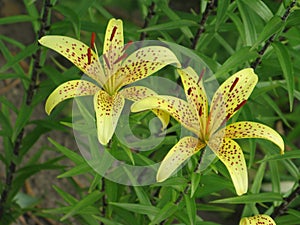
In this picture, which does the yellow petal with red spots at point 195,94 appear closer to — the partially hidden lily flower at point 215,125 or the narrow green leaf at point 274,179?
the partially hidden lily flower at point 215,125

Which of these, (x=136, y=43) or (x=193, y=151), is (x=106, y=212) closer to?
(x=136, y=43)

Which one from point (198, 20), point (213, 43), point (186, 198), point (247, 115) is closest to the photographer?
Answer: point (186, 198)

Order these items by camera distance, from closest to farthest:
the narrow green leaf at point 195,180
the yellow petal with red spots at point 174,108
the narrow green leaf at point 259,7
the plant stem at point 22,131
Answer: the yellow petal with red spots at point 174,108 < the narrow green leaf at point 195,180 < the narrow green leaf at point 259,7 < the plant stem at point 22,131

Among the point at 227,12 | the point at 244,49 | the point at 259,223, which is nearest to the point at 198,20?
the point at 227,12

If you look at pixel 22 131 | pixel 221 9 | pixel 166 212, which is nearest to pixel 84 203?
pixel 166 212

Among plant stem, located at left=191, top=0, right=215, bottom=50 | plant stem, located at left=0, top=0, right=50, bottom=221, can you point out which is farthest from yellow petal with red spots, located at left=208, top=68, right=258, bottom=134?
plant stem, located at left=0, top=0, right=50, bottom=221

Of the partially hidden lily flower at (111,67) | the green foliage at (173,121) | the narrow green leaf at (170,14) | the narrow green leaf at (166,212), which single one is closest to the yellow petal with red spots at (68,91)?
the partially hidden lily flower at (111,67)

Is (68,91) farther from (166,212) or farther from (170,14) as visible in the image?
(170,14)
